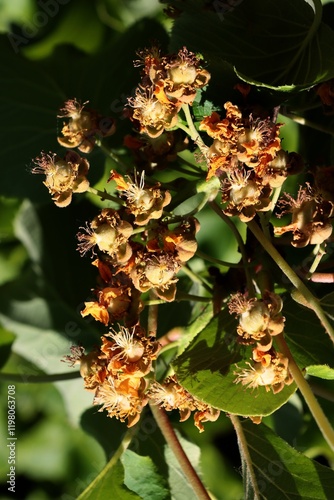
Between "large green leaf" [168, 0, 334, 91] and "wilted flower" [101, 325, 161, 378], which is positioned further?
"large green leaf" [168, 0, 334, 91]

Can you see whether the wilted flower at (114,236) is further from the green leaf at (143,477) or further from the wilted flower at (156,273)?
the green leaf at (143,477)

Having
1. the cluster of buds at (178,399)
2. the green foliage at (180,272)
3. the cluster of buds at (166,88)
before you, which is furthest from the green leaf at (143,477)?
the cluster of buds at (166,88)

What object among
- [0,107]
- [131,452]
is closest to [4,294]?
[0,107]

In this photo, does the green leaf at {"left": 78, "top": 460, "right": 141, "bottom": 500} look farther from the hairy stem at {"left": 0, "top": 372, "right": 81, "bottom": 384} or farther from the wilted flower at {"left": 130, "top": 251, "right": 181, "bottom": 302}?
the wilted flower at {"left": 130, "top": 251, "right": 181, "bottom": 302}

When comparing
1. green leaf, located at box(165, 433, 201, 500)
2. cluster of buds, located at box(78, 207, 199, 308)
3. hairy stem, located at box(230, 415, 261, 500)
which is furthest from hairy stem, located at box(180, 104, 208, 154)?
green leaf, located at box(165, 433, 201, 500)

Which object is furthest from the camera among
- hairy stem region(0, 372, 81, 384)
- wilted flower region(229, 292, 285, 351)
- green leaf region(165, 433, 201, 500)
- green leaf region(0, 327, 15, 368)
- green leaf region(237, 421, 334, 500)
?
green leaf region(0, 327, 15, 368)
